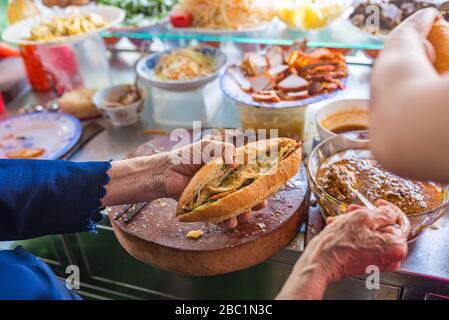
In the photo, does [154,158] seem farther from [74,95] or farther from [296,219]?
[74,95]

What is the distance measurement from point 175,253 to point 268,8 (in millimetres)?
1348

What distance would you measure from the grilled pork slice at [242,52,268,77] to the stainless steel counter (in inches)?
12.0

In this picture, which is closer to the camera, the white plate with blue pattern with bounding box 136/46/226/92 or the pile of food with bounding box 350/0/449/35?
the pile of food with bounding box 350/0/449/35

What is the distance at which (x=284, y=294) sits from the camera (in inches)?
38.7

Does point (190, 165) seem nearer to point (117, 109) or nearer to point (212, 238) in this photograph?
point (212, 238)

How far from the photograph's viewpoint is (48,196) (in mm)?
1307

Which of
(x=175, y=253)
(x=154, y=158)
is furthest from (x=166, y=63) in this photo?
(x=175, y=253)

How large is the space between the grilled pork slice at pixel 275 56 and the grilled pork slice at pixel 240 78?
0.16m

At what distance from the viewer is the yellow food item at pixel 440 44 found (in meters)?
1.05

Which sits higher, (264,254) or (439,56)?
(439,56)

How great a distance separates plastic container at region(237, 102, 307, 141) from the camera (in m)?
1.86

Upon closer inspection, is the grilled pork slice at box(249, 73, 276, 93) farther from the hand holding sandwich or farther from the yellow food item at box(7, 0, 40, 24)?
the yellow food item at box(7, 0, 40, 24)

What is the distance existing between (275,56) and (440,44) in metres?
1.06

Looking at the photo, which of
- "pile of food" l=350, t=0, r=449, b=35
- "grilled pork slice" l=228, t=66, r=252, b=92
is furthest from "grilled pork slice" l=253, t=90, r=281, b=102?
"pile of food" l=350, t=0, r=449, b=35
